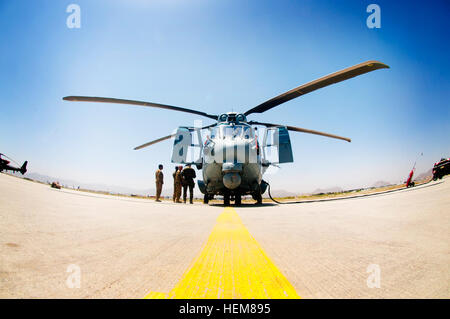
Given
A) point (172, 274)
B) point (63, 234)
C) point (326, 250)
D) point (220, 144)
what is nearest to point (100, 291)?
point (172, 274)

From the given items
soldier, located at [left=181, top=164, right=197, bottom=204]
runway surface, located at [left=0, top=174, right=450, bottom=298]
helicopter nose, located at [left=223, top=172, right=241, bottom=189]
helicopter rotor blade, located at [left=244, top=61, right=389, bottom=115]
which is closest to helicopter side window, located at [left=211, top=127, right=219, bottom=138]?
soldier, located at [left=181, top=164, right=197, bottom=204]

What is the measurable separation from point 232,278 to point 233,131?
8292 mm

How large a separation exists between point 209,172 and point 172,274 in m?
8.00

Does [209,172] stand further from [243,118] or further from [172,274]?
[172,274]

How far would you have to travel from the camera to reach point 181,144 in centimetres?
971

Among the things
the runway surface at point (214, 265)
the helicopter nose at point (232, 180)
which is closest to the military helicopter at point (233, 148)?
the helicopter nose at point (232, 180)

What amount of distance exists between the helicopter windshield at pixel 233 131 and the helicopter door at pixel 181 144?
147 cm

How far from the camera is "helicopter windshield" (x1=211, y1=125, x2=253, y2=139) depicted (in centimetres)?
896

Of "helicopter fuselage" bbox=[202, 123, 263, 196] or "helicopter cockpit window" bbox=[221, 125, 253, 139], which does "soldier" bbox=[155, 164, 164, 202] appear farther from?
"helicopter cockpit window" bbox=[221, 125, 253, 139]

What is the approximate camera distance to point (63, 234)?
1713 mm

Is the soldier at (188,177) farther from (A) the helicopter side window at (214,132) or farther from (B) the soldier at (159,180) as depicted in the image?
(A) the helicopter side window at (214,132)

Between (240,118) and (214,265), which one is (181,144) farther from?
(214,265)

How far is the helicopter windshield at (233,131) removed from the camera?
8.96m

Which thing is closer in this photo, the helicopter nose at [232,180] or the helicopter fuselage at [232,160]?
the helicopter nose at [232,180]
